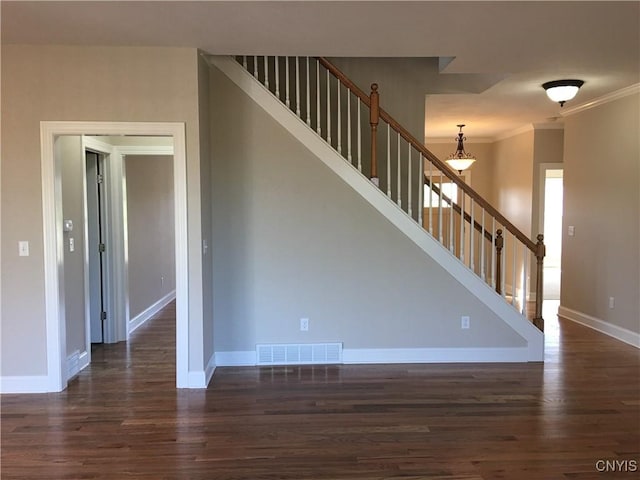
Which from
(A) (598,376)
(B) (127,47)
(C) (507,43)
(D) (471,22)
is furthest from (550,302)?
(B) (127,47)

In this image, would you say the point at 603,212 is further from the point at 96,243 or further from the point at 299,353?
the point at 96,243

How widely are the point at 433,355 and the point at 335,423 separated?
1574mm

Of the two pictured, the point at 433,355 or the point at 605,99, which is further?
the point at 605,99

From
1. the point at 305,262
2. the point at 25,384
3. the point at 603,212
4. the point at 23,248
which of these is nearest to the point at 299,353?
the point at 305,262

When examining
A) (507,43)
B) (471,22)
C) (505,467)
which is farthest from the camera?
(507,43)

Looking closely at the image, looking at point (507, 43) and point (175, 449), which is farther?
point (507, 43)

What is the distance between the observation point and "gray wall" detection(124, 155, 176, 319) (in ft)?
18.6

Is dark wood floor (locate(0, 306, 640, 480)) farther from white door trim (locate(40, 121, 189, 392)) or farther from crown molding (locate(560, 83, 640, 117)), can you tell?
crown molding (locate(560, 83, 640, 117))

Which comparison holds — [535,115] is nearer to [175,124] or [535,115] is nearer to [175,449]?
[175,124]

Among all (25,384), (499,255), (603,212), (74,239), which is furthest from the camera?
(603,212)

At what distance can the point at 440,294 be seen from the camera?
14.1 ft

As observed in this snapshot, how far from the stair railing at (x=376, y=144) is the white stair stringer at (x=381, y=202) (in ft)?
0.28

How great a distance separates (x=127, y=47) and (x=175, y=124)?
658 mm

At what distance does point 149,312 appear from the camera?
20.7 feet
